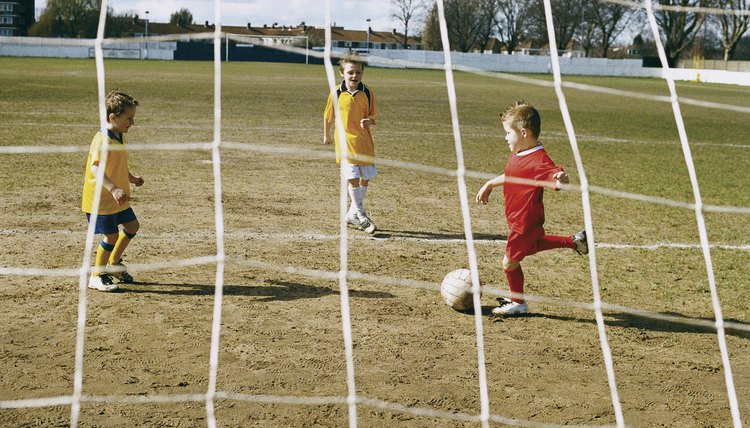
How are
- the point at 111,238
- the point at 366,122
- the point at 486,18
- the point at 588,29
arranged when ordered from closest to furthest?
the point at 111,238 → the point at 366,122 → the point at 486,18 → the point at 588,29

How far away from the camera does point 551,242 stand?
496cm

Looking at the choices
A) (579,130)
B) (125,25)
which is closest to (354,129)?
(579,130)

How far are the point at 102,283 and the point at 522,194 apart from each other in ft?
8.53

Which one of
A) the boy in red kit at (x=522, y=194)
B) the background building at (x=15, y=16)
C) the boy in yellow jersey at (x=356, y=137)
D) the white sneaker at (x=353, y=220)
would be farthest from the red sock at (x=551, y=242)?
the background building at (x=15, y=16)

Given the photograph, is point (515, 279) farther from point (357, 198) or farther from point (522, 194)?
point (357, 198)

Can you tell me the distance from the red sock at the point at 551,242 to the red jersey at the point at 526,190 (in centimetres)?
10

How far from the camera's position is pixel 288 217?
7352 millimetres

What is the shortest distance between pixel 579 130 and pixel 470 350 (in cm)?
1249

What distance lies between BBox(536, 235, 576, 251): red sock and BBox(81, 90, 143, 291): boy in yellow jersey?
2446mm

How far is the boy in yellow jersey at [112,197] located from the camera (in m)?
5.00

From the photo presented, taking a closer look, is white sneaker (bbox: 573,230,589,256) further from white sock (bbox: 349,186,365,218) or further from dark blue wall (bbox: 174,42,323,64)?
dark blue wall (bbox: 174,42,323,64)

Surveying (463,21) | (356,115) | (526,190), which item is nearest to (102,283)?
(526,190)

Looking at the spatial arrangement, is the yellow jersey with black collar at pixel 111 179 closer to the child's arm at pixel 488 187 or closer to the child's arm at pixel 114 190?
the child's arm at pixel 114 190

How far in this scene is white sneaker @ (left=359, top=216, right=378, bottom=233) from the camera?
6.90 m
